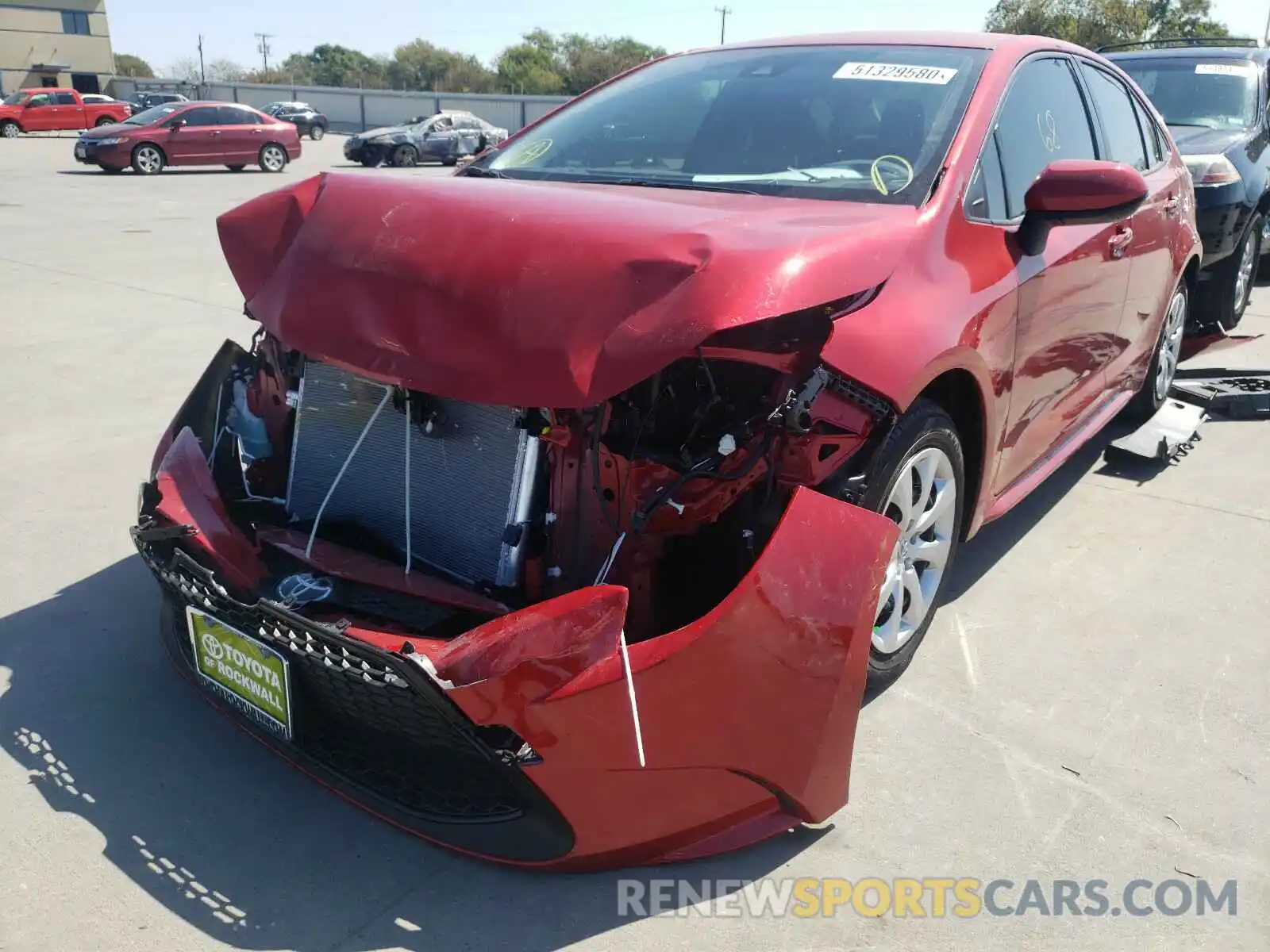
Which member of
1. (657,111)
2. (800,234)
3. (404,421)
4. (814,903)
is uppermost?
(657,111)

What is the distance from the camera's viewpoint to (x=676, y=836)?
7.07 feet

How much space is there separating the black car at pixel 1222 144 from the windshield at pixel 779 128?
13.2ft

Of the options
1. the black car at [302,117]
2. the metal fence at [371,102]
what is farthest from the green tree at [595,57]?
the black car at [302,117]

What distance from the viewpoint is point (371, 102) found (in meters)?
49.3

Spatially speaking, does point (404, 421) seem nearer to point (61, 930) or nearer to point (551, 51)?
point (61, 930)

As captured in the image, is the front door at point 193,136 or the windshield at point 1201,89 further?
the front door at point 193,136

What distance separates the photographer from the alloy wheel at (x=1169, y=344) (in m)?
4.93

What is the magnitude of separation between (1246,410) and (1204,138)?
8.84 ft

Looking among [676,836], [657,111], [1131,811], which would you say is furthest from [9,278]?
[1131,811]

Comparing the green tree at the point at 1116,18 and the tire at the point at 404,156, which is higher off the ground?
the green tree at the point at 1116,18

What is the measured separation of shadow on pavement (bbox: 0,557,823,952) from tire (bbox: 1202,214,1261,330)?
19.6 feet

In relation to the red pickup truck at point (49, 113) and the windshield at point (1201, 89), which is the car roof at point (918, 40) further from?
the red pickup truck at point (49, 113)

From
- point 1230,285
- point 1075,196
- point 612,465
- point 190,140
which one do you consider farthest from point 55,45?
A: point 612,465

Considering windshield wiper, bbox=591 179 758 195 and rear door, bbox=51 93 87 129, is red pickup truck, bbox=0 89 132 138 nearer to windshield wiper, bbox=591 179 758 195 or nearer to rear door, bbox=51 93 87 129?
rear door, bbox=51 93 87 129
